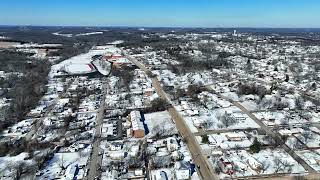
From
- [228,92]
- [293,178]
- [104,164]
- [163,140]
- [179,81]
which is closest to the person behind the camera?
[293,178]

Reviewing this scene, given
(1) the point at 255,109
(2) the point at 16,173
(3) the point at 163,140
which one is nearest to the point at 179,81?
(1) the point at 255,109

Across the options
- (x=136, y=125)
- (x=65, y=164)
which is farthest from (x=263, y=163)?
(x=65, y=164)

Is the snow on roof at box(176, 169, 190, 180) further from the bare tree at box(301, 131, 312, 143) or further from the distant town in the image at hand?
the bare tree at box(301, 131, 312, 143)

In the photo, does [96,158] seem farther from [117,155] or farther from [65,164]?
[65,164]

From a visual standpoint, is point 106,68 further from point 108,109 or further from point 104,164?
point 104,164

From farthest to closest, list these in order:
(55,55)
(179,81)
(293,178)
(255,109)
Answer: (55,55)
(179,81)
(255,109)
(293,178)
